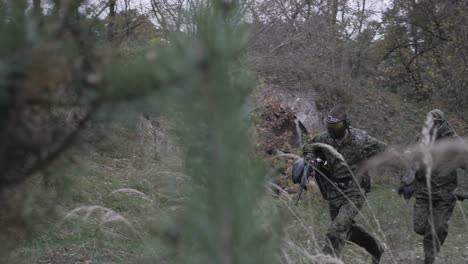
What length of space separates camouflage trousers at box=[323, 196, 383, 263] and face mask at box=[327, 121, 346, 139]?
0.65 metres

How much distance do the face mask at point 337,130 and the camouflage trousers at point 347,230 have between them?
0.65 metres

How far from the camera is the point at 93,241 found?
783cm

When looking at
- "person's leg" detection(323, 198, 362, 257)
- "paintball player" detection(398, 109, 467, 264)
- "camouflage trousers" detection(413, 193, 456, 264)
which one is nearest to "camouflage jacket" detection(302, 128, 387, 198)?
"person's leg" detection(323, 198, 362, 257)

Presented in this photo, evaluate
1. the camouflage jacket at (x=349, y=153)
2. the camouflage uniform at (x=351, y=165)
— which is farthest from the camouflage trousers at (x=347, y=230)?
the camouflage jacket at (x=349, y=153)

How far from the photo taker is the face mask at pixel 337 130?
22.3 ft

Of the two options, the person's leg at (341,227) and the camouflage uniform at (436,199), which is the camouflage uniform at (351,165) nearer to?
the person's leg at (341,227)

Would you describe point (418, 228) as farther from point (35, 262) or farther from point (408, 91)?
point (408, 91)

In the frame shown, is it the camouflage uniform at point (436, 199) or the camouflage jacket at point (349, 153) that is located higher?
the camouflage jacket at point (349, 153)

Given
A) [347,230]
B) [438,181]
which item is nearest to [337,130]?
[347,230]

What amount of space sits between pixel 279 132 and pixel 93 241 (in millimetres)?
8141

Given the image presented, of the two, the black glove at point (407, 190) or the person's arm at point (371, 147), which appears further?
the person's arm at point (371, 147)

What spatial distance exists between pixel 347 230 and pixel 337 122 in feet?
3.56

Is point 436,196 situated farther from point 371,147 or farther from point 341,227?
point 341,227

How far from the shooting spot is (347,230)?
6.59m
